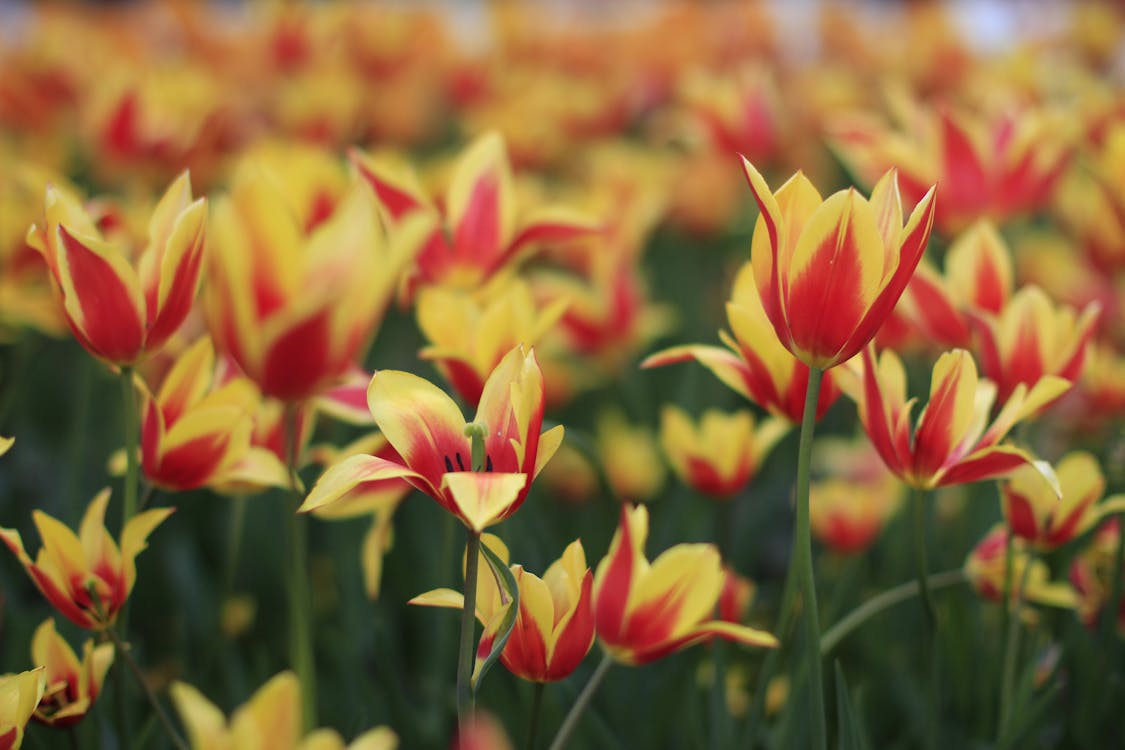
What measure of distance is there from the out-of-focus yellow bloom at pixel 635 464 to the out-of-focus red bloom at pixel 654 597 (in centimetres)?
64

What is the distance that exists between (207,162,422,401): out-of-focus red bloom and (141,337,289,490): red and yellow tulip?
0.16 m

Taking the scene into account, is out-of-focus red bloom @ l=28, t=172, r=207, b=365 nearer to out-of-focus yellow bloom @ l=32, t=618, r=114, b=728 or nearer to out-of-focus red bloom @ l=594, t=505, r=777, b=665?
out-of-focus yellow bloom @ l=32, t=618, r=114, b=728

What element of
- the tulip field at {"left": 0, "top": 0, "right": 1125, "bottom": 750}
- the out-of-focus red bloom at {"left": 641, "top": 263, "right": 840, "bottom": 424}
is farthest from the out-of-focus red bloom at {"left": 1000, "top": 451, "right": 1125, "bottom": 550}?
the out-of-focus red bloom at {"left": 641, "top": 263, "right": 840, "bottom": 424}

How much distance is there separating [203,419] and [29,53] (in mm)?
1981

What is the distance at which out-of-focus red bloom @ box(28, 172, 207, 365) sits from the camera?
1.96ft

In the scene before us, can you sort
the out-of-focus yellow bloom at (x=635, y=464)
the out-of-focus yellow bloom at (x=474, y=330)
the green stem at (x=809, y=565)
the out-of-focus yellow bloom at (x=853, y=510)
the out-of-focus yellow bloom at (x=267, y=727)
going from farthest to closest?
the out-of-focus yellow bloom at (x=635, y=464) < the out-of-focus yellow bloom at (x=853, y=510) < the out-of-focus yellow bloom at (x=474, y=330) < the green stem at (x=809, y=565) < the out-of-focus yellow bloom at (x=267, y=727)

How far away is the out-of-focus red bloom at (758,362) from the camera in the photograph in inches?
26.7

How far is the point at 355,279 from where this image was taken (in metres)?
0.50

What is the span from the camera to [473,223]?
34.9 inches

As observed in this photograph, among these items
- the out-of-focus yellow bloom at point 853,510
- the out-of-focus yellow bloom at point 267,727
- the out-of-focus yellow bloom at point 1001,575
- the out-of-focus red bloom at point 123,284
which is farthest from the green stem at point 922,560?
the out-of-focus red bloom at point 123,284

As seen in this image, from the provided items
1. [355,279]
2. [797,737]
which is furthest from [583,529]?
[355,279]

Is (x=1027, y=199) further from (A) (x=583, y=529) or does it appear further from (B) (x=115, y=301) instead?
(B) (x=115, y=301)

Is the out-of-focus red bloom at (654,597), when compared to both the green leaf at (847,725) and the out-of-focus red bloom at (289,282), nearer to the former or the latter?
the green leaf at (847,725)

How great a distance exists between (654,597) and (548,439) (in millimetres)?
105
